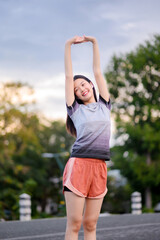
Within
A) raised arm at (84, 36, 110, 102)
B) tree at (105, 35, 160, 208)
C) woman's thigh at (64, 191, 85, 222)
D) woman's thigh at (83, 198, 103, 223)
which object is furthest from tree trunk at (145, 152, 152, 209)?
woman's thigh at (64, 191, 85, 222)

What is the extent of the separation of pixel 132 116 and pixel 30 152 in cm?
1137

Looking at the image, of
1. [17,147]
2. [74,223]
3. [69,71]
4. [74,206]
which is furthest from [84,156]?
[17,147]

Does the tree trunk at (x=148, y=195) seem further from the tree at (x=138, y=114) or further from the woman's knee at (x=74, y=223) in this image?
the woman's knee at (x=74, y=223)

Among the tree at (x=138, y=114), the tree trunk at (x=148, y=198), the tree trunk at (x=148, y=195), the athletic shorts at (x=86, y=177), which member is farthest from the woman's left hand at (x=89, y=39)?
the tree trunk at (x=148, y=198)

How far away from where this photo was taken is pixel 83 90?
3982 mm

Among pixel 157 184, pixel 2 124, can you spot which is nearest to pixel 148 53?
pixel 157 184

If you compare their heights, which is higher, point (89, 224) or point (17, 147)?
point (89, 224)

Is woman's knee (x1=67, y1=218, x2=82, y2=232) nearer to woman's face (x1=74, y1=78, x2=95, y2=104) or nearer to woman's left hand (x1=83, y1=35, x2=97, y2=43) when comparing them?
woman's face (x1=74, y1=78, x2=95, y2=104)

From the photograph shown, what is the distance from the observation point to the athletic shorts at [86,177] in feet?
11.8

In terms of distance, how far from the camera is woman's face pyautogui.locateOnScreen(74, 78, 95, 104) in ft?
13.1

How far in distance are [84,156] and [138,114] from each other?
113ft

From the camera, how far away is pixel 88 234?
12.3ft

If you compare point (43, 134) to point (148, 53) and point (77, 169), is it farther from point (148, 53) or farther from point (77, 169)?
point (77, 169)

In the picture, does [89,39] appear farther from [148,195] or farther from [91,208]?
[148,195]
